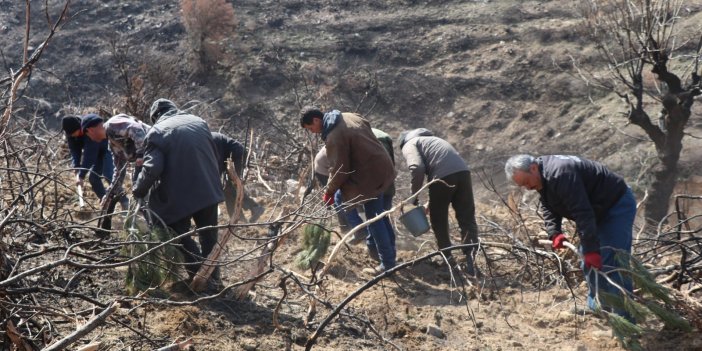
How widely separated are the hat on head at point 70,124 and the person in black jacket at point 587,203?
3867mm

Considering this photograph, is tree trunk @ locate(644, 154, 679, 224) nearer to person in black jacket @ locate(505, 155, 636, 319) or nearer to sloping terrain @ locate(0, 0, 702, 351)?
sloping terrain @ locate(0, 0, 702, 351)

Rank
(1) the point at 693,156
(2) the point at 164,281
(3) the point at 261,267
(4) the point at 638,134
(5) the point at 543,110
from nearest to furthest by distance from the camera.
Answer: (2) the point at 164,281 < (3) the point at 261,267 < (1) the point at 693,156 < (4) the point at 638,134 < (5) the point at 543,110

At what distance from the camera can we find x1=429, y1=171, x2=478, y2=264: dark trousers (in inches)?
242

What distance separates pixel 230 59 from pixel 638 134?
8657mm

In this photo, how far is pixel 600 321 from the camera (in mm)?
5266

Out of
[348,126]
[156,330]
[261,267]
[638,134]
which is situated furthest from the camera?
[638,134]

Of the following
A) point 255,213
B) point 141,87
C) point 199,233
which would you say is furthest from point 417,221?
point 141,87

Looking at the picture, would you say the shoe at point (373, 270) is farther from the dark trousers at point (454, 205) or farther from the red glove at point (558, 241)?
the red glove at point (558, 241)

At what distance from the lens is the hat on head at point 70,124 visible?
665cm

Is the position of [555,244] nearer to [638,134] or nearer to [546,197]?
[546,197]

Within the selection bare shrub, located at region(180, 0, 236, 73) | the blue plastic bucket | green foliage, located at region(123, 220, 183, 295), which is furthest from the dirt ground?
bare shrub, located at region(180, 0, 236, 73)

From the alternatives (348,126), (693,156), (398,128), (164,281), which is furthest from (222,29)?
(164,281)

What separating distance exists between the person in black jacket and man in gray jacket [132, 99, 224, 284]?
1.85 metres

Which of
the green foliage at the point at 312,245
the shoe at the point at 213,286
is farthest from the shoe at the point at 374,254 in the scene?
the shoe at the point at 213,286
